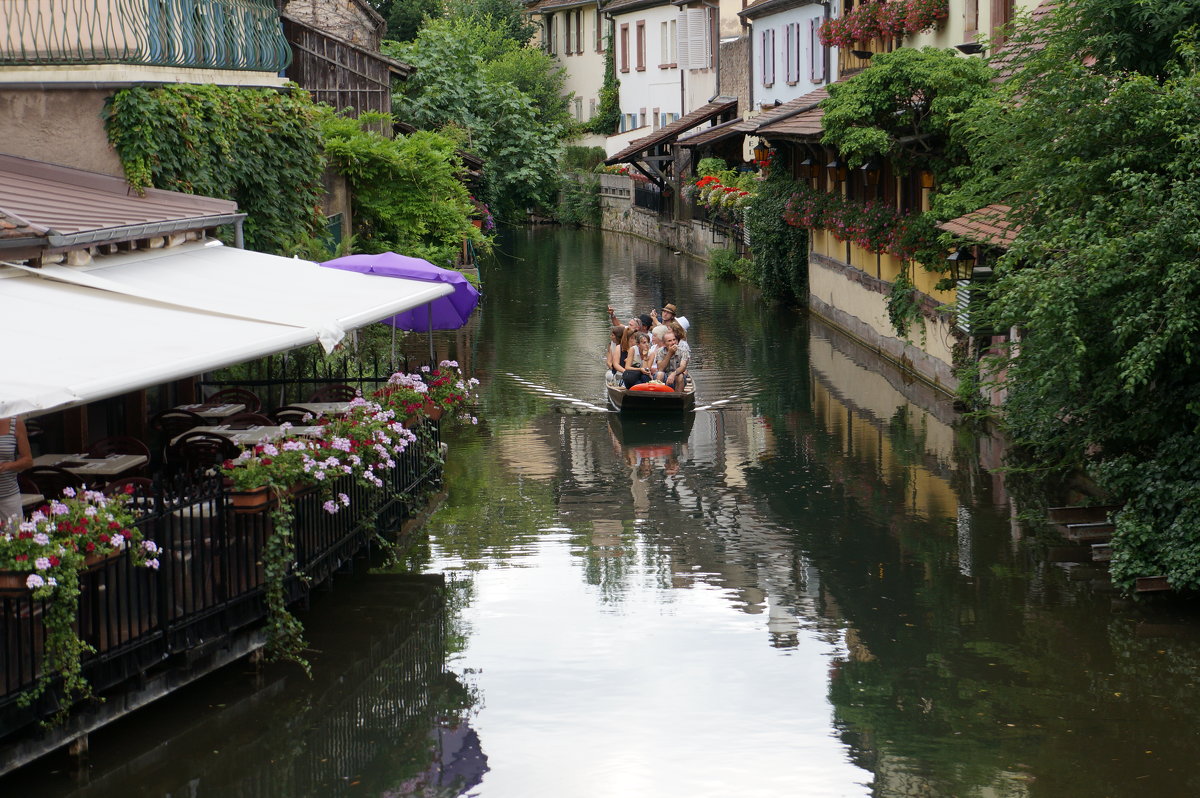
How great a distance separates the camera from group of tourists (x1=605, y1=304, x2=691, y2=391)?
65.5 ft

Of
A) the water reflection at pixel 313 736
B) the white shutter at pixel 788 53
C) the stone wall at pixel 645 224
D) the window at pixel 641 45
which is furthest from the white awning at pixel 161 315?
the window at pixel 641 45

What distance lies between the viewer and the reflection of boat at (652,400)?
19.5 m

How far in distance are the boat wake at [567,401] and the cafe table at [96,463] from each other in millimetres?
9362

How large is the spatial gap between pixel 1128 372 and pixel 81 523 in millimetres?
6651

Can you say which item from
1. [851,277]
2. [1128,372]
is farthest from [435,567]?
[851,277]

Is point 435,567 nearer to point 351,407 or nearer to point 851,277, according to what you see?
point 351,407

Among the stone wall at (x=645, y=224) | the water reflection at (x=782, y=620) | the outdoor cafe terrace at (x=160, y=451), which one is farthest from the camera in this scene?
the stone wall at (x=645, y=224)

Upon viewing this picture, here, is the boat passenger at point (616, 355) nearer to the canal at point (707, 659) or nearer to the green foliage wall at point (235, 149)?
the canal at point (707, 659)

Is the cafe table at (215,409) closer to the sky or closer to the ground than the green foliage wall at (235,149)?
closer to the ground

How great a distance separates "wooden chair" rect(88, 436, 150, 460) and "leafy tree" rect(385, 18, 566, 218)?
94.3 feet

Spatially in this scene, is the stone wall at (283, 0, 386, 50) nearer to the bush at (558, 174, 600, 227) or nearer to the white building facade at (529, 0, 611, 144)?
the bush at (558, 174, 600, 227)

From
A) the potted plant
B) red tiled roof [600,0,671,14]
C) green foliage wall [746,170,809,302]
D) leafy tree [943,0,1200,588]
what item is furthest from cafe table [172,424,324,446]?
red tiled roof [600,0,671,14]

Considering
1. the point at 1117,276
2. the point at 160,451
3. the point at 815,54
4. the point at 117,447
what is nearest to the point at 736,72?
the point at 815,54

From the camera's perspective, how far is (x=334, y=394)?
1497 cm
